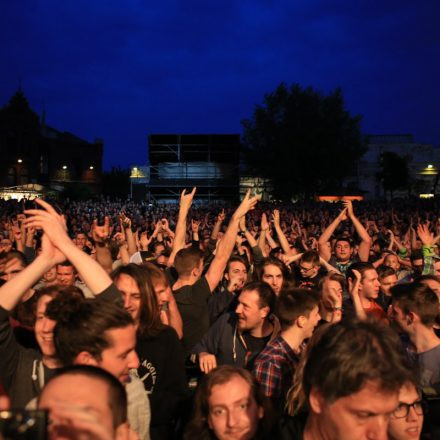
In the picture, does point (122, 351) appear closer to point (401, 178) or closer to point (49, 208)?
point (49, 208)

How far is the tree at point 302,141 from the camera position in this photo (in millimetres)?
46781

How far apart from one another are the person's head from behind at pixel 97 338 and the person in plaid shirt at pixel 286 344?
975mm

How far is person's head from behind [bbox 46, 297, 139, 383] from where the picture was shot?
2.40 metres

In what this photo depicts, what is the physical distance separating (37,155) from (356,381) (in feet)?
211

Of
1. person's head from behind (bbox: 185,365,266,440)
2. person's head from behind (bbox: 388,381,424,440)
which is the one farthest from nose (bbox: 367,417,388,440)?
person's head from behind (bbox: 185,365,266,440)

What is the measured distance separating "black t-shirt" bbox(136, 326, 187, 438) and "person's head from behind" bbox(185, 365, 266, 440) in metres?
0.45

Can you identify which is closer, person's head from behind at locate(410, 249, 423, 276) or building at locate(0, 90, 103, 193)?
person's head from behind at locate(410, 249, 423, 276)

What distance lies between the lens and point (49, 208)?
3326mm

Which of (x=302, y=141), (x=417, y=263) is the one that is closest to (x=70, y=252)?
(x=417, y=263)

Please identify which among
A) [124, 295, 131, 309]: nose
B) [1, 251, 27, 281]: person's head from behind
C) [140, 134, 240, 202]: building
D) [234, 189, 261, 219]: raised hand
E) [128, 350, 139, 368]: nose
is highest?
[140, 134, 240, 202]: building

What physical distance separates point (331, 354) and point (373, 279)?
11.5 feet

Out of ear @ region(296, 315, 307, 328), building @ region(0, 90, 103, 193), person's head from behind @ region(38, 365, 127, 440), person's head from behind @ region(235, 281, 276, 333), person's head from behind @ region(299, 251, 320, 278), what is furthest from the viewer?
building @ region(0, 90, 103, 193)

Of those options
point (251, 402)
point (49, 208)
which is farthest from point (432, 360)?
point (49, 208)

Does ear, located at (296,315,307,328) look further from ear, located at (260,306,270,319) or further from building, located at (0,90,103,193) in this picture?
building, located at (0,90,103,193)
